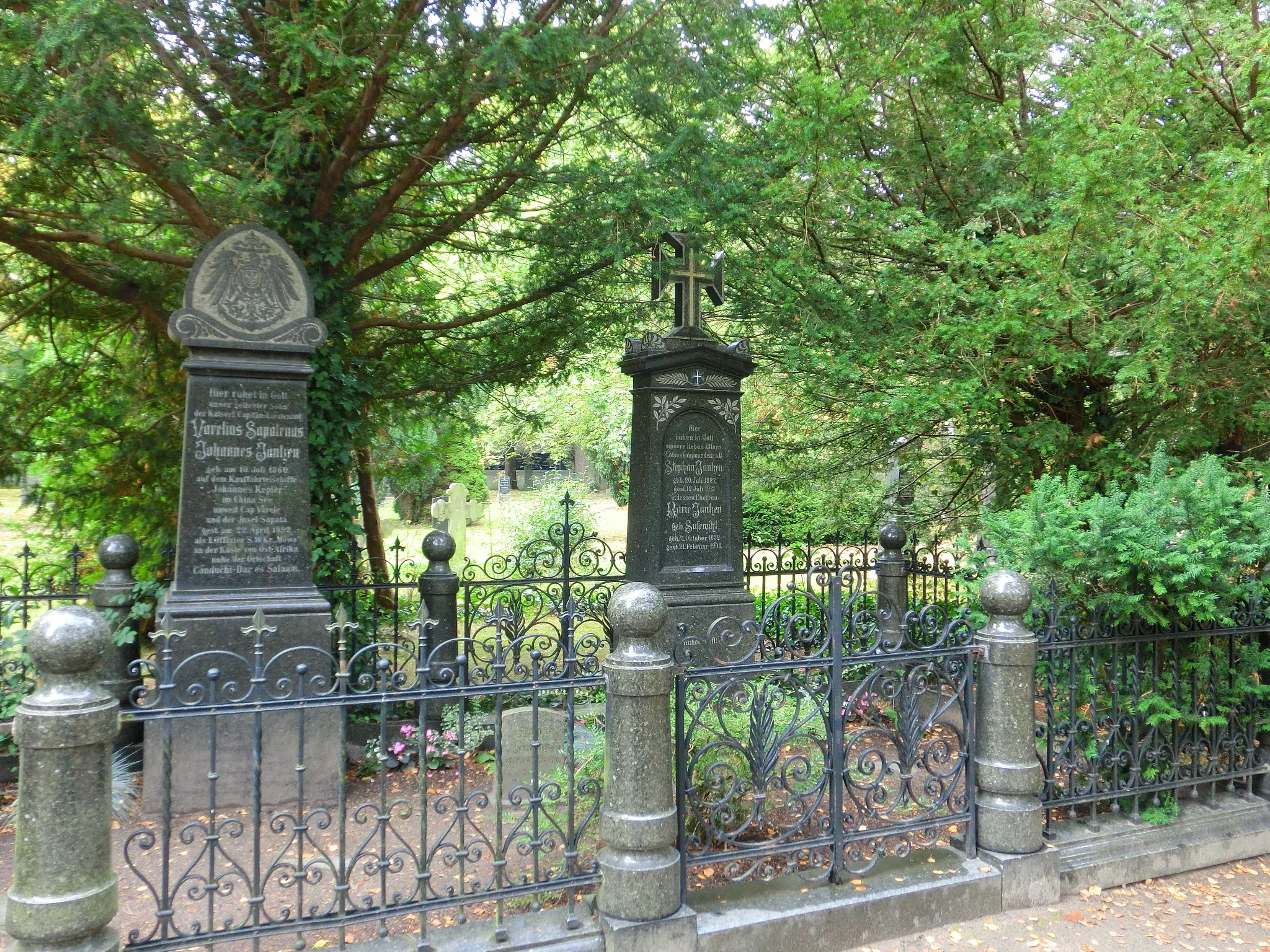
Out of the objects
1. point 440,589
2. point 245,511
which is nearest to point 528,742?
point 440,589

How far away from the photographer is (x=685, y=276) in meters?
7.30

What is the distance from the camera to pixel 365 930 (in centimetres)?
382

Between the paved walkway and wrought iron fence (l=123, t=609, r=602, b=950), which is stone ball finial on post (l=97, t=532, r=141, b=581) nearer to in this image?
wrought iron fence (l=123, t=609, r=602, b=950)

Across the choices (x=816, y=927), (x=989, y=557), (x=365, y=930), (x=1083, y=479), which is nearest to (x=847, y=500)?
(x=1083, y=479)

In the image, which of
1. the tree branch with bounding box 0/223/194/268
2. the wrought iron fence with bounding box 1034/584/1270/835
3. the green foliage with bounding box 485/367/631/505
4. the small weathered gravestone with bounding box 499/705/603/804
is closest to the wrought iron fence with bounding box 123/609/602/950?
the small weathered gravestone with bounding box 499/705/603/804

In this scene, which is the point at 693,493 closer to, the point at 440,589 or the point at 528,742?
the point at 440,589

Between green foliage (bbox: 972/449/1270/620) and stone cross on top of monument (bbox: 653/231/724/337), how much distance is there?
3.45 metres

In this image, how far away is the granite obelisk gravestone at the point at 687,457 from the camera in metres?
7.09

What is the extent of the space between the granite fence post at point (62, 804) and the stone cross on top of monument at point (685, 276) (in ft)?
17.1

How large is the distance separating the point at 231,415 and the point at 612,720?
3.69m

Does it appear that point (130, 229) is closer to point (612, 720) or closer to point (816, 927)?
point (612, 720)

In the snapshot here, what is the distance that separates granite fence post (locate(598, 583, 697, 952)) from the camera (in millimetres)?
3416

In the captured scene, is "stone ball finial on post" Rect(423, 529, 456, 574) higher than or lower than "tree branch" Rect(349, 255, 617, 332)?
lower

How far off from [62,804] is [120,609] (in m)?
3.73
